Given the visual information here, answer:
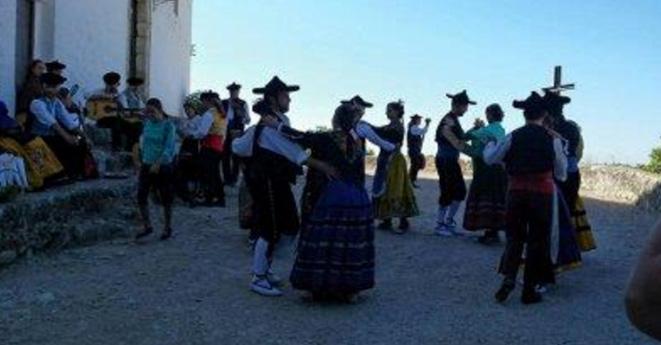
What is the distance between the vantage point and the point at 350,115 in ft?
21.7

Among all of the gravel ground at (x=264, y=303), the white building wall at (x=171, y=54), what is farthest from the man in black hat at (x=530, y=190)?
the white building wall at (x=171, y=54)

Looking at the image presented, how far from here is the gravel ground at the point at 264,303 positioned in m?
5.52

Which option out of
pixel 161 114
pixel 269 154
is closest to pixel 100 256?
pixel 161 114

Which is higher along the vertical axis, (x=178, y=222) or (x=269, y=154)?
(x=269, y=154)

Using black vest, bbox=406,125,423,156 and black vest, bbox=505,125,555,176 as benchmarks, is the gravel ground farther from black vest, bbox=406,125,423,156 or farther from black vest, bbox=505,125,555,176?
black vest, bbox=406,125,423,156

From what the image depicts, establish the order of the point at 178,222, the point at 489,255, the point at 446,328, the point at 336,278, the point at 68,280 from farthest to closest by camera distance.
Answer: the point at 178,222, the point at 489,255, the point at 68,280, the point at 336,278, the point at 446,328

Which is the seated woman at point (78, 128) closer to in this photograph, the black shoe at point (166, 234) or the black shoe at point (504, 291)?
the black shoe at point (166, 234)

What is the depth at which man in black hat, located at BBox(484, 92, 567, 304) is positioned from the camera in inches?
256

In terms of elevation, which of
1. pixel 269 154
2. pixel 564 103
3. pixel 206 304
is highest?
pixel 564 103

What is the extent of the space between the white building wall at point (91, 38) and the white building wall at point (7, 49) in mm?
1438

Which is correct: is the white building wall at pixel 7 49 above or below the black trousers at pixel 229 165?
above

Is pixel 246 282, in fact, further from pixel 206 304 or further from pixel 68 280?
pixel 68 280

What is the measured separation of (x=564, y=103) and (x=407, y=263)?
2.17 metres

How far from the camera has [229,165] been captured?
44.2 feet
